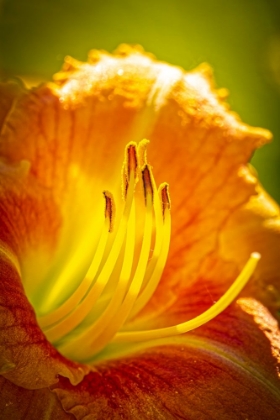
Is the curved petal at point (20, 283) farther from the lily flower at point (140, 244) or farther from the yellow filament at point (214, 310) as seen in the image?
the yellow filament at point (214, 310)

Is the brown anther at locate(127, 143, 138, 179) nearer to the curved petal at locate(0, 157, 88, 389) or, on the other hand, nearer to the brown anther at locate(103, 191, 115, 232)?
the brown anther at locate(103, 191, 115, 232)

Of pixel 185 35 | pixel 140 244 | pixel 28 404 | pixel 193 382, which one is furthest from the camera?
Result: pixel 185 35

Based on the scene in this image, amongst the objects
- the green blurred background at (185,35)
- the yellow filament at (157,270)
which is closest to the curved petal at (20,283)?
the yellow filament at (157,270)

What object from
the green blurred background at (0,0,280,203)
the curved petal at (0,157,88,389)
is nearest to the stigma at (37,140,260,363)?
the curved petal at (0,157,88,389)

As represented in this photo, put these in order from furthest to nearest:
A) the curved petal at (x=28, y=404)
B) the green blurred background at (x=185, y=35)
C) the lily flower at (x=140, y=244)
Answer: the green blurred background at (x=185, y=35)
the lily flower at (x=140, y=244)
the curved petal at (x=28, y=404)

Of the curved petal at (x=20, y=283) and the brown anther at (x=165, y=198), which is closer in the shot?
the curved petal at (x=20, y=283)

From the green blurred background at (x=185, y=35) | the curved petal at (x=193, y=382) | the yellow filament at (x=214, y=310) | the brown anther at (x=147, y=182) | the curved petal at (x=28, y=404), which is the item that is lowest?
the curved petal at (x=28, y=404)

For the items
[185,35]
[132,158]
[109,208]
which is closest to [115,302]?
[109,208]

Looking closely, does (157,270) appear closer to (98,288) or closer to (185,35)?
(98,288)
